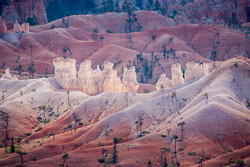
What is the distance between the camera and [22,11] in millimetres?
186750

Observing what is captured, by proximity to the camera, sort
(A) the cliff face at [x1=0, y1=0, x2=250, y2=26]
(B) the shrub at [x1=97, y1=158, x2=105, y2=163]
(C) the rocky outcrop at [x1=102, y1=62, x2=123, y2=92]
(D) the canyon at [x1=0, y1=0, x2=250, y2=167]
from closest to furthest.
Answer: (B) the shrub at [x1=97, y1=158, x2=105, y2=163]
(D) the canyon at [x1=0, y1=0, x2=250, y2=167]
(C) the rocky outcrop at [x1=102, y1=62, x2=123, y2=92]
(A) the cliff face at [x1=0, y1=0, x2=250, y2=26]

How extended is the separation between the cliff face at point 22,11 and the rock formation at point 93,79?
303 ft

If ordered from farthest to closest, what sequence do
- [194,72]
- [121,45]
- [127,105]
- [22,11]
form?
1. [22,11]
2. [121,45]
3. [194,72]
4. [127,105]

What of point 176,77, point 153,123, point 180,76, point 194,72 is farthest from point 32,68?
point 153,123

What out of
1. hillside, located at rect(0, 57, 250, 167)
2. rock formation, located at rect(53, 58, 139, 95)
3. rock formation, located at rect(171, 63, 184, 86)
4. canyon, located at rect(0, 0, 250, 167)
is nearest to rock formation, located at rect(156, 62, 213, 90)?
rock formation, located at rect(171, 63, 184, 86)

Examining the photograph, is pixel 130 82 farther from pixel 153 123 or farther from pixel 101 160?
pixel 101 160

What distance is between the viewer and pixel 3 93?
307 ft

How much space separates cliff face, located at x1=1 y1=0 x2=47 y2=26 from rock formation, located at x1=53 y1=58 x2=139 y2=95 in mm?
92351

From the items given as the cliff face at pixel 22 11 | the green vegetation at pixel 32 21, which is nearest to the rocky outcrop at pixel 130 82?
the green vegetation at pixel 32 21

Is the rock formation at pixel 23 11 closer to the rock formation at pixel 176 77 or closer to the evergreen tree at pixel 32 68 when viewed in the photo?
the evergreen tree at pixel 32 68

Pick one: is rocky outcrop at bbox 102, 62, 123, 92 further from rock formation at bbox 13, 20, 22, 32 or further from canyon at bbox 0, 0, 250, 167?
rock formation at bbox 13, 20, 22, 32

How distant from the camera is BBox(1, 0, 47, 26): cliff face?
602ft

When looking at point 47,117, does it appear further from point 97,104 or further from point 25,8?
point 25,8

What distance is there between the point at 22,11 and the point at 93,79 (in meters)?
106
